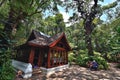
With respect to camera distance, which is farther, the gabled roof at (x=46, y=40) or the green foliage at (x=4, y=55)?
the gabled roof at (x=46, y=40)

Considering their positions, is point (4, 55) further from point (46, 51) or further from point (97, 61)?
point (97, 61)

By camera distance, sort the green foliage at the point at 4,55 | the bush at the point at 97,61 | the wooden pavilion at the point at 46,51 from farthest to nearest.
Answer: the bush at the point at 97,61
the wooden pavilion at the point at 46,51
the green foliage at the point at 4,55

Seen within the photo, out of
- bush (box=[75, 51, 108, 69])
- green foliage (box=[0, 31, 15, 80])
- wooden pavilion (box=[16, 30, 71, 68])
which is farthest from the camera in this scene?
bush (box=[75, 51, 108, 69])

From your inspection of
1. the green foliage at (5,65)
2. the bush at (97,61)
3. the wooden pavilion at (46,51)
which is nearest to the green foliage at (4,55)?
the green foliage at (5,65)

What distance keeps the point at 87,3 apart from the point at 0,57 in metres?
20.4

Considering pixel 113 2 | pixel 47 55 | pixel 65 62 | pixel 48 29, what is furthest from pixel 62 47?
pixel 48 29

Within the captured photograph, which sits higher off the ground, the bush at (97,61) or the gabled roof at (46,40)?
the gabled roof at (46,40)

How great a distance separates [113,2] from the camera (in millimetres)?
24047

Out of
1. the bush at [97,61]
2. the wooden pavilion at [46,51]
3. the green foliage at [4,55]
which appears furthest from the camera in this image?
the bush at [97,61]

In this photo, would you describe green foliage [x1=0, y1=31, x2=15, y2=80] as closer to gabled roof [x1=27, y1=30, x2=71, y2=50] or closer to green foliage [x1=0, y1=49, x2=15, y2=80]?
green foliage [x1=0, y1=49, x2=15, y2=80]

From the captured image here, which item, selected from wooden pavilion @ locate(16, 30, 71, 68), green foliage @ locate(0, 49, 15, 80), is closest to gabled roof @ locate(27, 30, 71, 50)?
wooden pavilion @ locate(16, 30, 71, 68)

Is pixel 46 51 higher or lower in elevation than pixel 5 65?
higher

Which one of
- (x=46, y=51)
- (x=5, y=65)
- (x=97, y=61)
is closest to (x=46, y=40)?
(x=46, y=51)

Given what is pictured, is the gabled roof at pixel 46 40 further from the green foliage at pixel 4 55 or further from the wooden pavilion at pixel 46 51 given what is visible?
the green foliage at pixel 4 55
